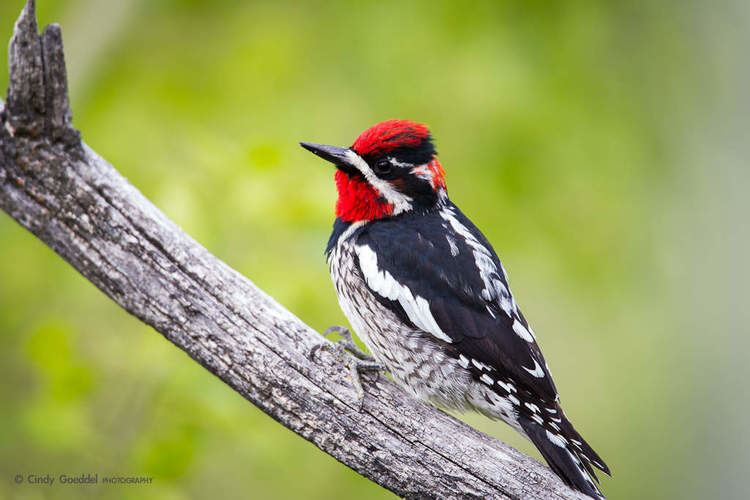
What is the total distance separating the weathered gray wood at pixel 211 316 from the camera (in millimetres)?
2795

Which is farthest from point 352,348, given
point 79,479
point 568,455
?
point 79,479

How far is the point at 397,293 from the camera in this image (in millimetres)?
3166

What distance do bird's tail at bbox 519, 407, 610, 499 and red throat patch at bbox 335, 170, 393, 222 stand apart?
3.39 feet

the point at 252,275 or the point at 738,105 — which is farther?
the point at 738,105

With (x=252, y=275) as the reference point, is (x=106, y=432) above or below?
below

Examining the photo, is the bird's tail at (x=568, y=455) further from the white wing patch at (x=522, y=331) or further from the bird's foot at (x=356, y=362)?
the bird's foot at (x=356, y=362)

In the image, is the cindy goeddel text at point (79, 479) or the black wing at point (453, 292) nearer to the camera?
the black wing at point (453, 292)

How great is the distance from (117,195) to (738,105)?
4.00m

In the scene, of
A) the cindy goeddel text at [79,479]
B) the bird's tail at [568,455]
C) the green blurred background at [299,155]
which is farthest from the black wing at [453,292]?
the cindy goeddel text at [79,479]

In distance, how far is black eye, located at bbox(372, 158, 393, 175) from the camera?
3.33 meters

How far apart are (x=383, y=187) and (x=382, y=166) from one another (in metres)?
0.09

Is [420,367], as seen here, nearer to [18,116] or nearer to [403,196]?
[403,196]

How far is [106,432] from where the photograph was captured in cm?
372

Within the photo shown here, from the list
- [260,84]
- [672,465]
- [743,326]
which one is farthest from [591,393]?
[260,84]
